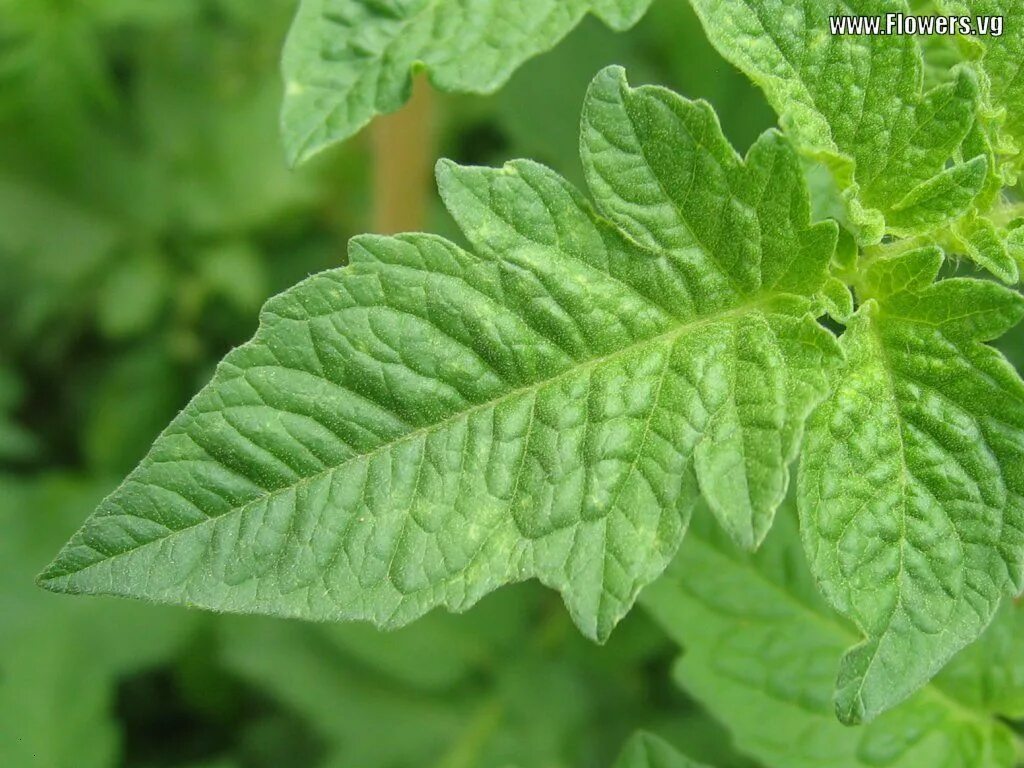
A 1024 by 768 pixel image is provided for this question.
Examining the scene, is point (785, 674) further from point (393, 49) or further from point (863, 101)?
point (393, 49)

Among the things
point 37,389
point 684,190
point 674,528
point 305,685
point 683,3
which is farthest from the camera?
point 37,389

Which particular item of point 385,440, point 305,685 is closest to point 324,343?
point 385,440

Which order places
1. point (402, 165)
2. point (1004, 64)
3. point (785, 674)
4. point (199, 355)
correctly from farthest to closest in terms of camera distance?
1. point (199, 355)
2. point (402, 165)
3. point (785, 674)
4. point (1004, 64)

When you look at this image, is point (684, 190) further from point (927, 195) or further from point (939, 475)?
point (939, 475)

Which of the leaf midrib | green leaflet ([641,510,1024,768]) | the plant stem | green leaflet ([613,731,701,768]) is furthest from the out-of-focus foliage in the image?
the leaf midrib

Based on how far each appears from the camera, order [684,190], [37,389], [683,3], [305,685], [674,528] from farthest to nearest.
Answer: [37,389] < [683,3] < [305,685] < [684,190] < [674,528]

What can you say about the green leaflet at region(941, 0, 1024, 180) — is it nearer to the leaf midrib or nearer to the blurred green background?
the leaf midrib

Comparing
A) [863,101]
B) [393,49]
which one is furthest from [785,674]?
[393,49]
